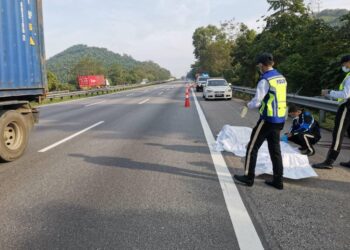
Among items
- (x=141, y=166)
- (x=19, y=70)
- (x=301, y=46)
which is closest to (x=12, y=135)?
(x=19, y=70)

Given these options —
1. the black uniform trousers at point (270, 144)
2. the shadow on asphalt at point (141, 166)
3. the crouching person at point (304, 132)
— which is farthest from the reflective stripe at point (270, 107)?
the crouching person at point (304, 132)

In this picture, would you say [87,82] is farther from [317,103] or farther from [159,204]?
[159,204]

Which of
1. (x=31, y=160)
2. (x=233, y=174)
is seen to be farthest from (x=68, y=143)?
(x=233, y=174)

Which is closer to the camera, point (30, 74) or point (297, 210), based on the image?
point (297, 210)

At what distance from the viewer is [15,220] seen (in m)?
4.03

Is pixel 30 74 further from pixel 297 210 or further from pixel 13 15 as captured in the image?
pixel 297 210

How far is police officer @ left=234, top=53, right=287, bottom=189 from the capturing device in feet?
15.9

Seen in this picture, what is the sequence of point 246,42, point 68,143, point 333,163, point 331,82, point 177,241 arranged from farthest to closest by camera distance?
point 246,42 < point 331,82 < point 68,143 < point 333,163 < point 177,241

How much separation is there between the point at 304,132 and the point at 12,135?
223 inches

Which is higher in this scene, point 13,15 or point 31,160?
point 13,15

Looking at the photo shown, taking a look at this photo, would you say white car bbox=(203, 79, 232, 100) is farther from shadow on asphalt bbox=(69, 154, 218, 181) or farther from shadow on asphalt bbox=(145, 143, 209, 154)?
shadow on asphalt bbox=(69, 154, 218, 181)

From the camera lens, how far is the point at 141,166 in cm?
641

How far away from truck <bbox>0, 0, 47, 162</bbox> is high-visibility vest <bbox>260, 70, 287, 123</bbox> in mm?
4605

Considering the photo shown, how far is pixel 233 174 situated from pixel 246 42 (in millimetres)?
29122
